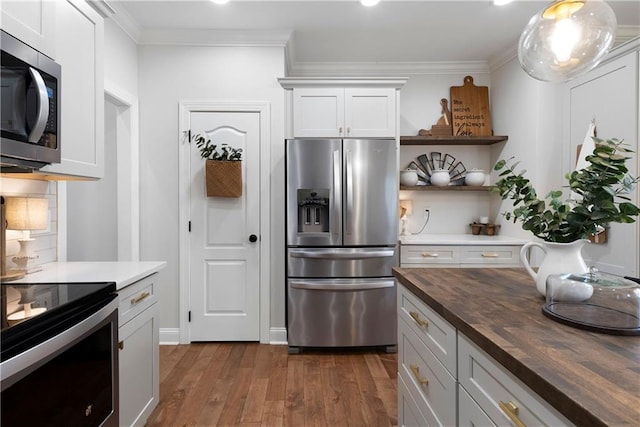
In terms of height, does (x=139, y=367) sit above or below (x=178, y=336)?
above

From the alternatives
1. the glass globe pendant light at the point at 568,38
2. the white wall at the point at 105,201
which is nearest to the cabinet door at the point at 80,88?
the white wall at the point at 105,201

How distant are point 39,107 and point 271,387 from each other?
2.06 metres

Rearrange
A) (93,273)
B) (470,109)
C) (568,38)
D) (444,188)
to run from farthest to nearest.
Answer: (470,109)
(444,188)
(93,273)
(568,38)

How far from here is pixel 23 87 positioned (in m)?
1.37

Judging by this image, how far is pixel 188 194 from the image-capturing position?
3178 mm

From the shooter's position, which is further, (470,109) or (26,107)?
(470,109)

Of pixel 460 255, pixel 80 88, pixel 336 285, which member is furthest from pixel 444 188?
pixel 80 88

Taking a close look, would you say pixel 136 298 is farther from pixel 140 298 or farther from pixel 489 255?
pixel 489 255

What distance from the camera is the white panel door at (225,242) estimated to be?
10.4ft

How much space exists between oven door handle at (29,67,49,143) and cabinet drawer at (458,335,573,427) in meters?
1.69

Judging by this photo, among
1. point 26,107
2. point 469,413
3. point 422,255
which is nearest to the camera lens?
point 469,413

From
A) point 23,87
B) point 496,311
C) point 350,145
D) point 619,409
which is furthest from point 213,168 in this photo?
point 619,409

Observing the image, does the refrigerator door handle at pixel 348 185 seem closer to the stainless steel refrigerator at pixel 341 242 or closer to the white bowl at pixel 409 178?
the stainless steel refrigerator at pixel 341 242

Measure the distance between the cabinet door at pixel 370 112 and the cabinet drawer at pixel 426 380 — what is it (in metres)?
1.90
